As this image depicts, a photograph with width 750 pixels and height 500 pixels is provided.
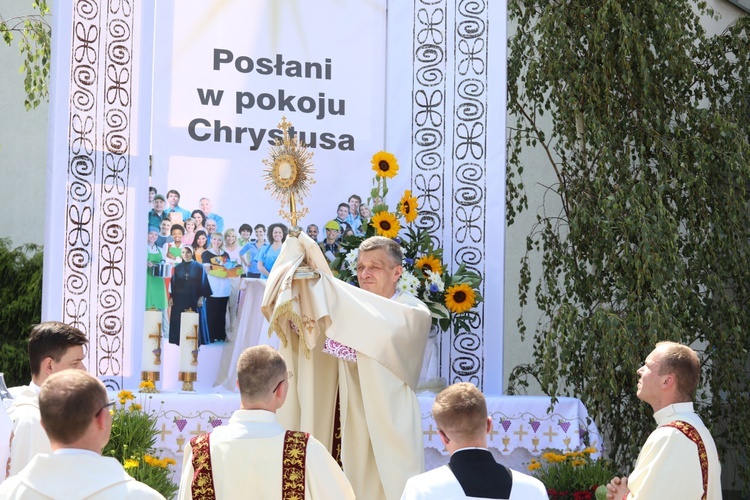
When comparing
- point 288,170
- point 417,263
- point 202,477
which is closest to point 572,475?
point 417,263

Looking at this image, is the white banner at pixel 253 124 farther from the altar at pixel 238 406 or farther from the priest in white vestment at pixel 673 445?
the priest in white vestment at pixel 673 445

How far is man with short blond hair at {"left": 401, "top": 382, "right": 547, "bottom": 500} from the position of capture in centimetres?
332

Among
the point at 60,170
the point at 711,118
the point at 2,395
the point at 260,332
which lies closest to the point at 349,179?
the point at 260,332

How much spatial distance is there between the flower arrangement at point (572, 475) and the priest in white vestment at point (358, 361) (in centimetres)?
104

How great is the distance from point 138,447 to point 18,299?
578cm

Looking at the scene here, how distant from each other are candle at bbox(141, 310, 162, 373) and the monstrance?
103 cm

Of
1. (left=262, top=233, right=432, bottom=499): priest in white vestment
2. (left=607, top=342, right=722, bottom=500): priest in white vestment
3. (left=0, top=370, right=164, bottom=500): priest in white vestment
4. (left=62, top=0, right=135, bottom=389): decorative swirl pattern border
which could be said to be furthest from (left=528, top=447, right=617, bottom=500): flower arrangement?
(left=0, top=370, right=164, bottom=500): priest in white vestment

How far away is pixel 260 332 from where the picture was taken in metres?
7.13

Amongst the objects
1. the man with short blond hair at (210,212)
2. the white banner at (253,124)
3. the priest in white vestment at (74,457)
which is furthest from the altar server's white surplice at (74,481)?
the man with short blond hair at (210,212)

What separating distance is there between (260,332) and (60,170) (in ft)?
5.19

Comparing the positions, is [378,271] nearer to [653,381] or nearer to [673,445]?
[653,381]

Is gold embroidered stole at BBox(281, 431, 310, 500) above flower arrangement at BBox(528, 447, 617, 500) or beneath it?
above

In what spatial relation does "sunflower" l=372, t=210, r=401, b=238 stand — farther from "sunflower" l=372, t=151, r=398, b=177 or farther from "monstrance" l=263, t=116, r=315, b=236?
"monstrance" l=263, t=116, r=315, b=236

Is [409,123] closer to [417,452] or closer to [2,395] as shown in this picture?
[417,452]
